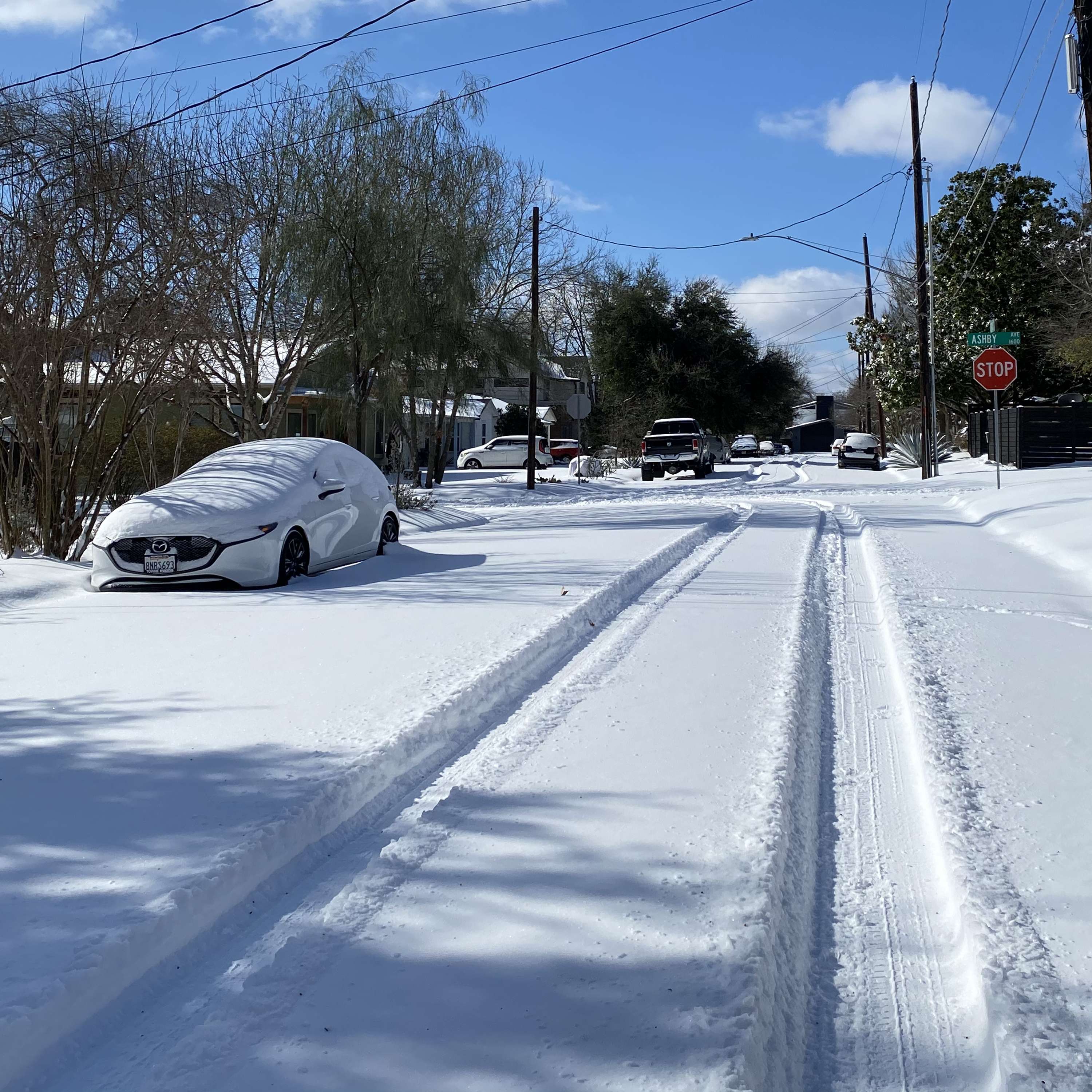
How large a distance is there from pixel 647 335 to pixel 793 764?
52483 mm

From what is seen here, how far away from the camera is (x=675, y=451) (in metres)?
39.8

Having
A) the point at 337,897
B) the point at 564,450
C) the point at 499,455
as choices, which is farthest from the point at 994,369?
the point at 564,450

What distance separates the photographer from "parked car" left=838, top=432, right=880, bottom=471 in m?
47.2

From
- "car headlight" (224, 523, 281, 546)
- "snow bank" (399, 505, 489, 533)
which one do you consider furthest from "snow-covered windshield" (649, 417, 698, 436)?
"car headlight" (224, 523, 281, 546)

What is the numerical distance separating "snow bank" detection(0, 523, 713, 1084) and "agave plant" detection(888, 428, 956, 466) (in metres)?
32.5

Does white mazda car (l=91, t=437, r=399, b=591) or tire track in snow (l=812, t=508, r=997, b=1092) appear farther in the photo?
white mazda car (l=91, t=437, r=399, b=591)

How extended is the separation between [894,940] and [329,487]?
961 cm

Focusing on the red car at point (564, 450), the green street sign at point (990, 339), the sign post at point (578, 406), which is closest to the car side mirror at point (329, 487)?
the green street sign at point (990, 339)

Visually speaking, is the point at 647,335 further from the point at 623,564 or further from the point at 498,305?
the point at 623,564

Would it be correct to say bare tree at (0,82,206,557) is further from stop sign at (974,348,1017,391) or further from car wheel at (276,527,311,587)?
stop sign at (974,348,1017,391)

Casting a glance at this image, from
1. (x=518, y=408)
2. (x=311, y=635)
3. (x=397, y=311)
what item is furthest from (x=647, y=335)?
(x=311, y=635)

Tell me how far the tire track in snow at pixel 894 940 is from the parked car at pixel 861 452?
42.6 meters

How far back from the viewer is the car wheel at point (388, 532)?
14.2 meters

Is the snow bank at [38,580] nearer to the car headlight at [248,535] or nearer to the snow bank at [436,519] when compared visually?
the car headlight at [248,535]
